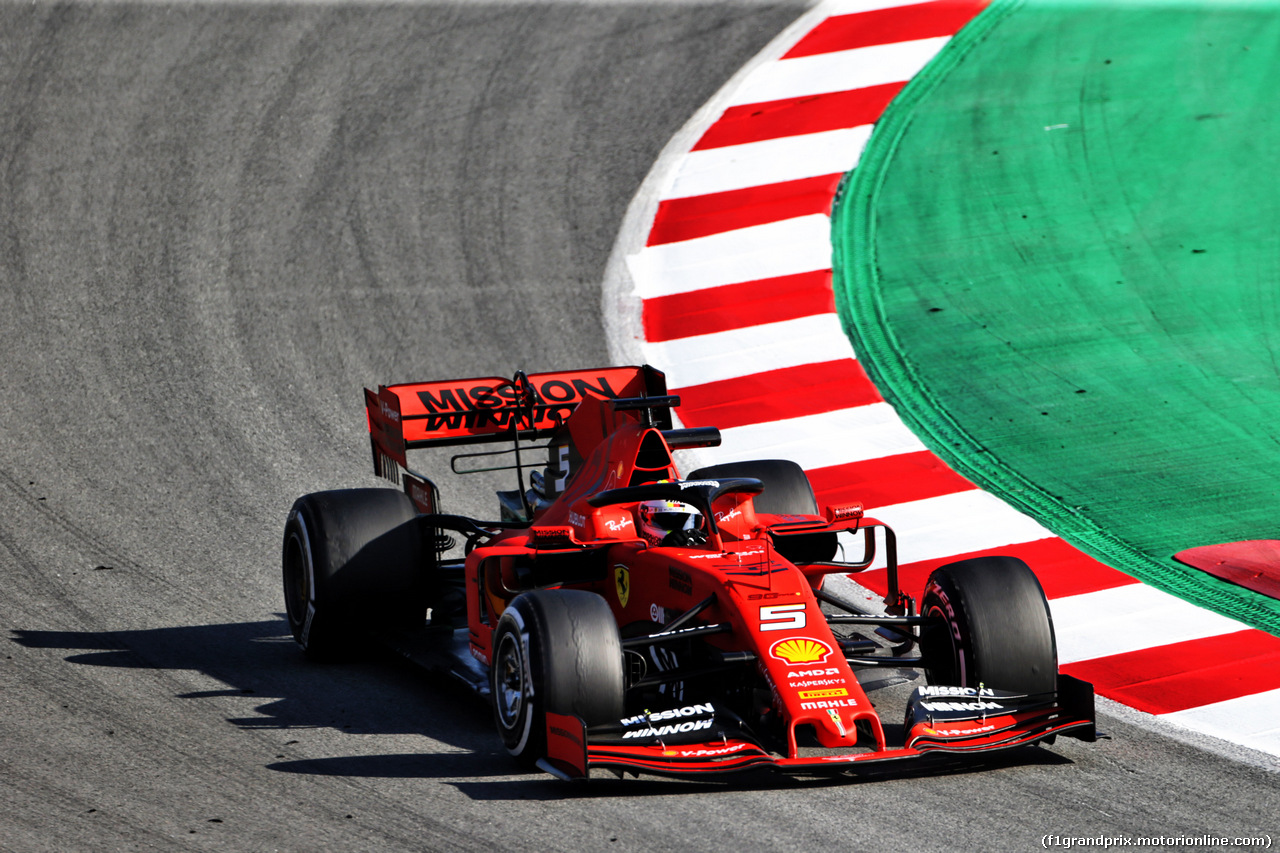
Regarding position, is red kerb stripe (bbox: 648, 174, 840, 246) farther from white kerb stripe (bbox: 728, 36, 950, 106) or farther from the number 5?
the number 5

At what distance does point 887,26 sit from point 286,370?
8323 millimetres

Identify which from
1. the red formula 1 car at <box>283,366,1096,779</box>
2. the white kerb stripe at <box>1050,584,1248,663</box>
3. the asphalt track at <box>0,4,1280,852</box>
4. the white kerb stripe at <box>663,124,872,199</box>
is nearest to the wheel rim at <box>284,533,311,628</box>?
the red formula 1 car at <box>283,366,1096,779</box>

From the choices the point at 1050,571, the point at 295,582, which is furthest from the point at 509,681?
the point at 1050,571

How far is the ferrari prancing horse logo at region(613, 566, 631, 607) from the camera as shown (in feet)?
24.6

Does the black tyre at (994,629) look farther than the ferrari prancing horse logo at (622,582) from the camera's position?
No

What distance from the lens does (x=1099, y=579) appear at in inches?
357

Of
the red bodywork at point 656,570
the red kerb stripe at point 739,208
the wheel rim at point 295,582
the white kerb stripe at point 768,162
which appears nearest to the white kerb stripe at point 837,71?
the white kerb stripe at point 768,162

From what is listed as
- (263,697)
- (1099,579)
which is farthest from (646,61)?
(263,697)

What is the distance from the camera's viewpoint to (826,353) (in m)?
12.2

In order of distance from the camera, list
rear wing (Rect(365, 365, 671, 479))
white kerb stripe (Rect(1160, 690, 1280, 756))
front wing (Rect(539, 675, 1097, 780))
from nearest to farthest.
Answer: front wing (Rect(539, 675, 1097, 780))
white kerb stripe (Rect(1160, 690, 1280, 756))
rear wing (Rect(365, 365, 671, 479))

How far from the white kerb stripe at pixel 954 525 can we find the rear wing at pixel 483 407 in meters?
1.84

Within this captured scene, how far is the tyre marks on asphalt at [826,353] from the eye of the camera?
809cm

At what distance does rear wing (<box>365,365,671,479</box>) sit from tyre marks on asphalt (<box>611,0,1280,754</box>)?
77.4 inches

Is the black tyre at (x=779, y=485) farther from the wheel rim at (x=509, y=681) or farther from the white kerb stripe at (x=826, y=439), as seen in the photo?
the wheel rim at (x=509, y=681)
